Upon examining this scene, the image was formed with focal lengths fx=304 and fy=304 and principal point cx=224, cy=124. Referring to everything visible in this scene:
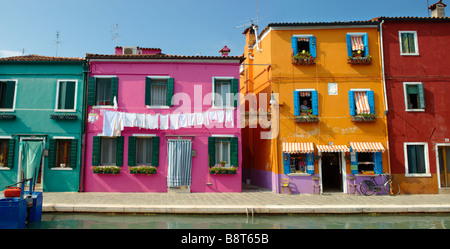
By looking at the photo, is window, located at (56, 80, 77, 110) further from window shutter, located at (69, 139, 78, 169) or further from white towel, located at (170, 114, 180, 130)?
white towel, located at (170, 114, 180, 130)

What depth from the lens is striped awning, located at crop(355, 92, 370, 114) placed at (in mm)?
14945

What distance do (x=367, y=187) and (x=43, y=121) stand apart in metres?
15.9

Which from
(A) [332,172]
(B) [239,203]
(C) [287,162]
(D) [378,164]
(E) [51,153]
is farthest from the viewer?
(A) [332,172]

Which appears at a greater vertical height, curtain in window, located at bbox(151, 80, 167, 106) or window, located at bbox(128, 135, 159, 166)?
curtain in window, located at bbox(151, 80, 167, 106)

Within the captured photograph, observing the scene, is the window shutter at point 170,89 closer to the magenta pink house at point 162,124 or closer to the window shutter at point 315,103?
the magenta pink house at point 162,124

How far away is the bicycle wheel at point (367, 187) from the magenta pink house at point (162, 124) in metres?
5.86

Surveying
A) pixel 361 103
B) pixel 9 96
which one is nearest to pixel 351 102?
pixel 361 103

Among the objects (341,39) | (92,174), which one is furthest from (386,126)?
(92,174)

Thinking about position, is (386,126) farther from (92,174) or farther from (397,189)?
(92,174)

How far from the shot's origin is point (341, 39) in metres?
15.4

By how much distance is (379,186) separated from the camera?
14.5 m

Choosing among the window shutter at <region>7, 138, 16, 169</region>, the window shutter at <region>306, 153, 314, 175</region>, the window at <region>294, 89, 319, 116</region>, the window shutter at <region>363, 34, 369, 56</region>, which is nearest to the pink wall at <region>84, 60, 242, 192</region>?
the window at <region>294, 89, 319, 116</region>

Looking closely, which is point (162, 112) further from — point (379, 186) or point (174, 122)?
point (379, 186)
